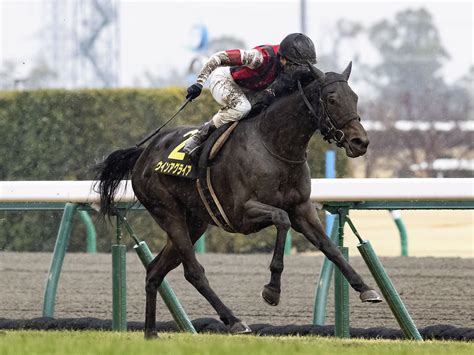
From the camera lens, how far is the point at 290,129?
5.78 meters

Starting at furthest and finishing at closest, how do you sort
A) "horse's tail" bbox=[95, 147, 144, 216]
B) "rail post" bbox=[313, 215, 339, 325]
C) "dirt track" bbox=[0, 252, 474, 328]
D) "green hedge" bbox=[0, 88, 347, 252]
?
1. "green hedge" bbox=[0, 88, 347, 252]
2. "dirt track" bbox=[0, 252, 474, 328]
3. "horse's tail" bbox=[95, 147, 144, 216]
4. "rail post" bbox=[313, 215, 339, 325]

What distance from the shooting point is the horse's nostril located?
541 cm

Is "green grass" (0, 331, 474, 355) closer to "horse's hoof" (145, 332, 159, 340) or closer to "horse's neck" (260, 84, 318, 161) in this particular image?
"horse's hoof" (145, 332, 159, 340)

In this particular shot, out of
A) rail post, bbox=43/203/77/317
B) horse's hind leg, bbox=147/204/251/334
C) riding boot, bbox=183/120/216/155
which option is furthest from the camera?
rail post, bbox=43/203/77/317

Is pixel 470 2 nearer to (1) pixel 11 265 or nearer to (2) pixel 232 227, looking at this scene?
(1) pixel 11 265

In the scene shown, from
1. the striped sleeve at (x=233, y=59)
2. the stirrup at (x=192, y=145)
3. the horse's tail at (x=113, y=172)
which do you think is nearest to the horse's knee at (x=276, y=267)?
the stirrup at (x=192, y=145)

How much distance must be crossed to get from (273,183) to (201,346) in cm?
114

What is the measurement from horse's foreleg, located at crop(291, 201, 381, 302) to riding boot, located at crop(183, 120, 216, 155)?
24.3 inches

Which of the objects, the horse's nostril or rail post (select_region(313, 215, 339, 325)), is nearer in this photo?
the horse's nostril

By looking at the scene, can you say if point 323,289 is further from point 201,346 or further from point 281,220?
point 201,346

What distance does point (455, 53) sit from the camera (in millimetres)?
31391

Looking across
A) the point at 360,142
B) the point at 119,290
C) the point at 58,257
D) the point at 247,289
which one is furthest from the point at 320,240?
the point at 247,289

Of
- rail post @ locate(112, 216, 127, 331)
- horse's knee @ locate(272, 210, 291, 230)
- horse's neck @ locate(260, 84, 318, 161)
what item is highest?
A: horse's neck @ locate(260, 84, 318, 161)

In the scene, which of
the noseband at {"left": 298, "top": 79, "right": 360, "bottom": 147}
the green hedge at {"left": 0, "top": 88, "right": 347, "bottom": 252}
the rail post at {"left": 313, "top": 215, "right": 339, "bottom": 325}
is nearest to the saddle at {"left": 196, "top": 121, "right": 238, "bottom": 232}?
the noseband at {"left": 298, "top": 79, "right": 360, "bottom": 147}
